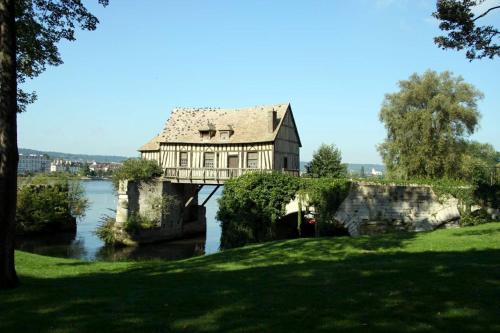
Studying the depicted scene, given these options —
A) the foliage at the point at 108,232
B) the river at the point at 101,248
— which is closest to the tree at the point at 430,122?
the river at the point at 101,248

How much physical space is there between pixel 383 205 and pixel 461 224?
322 centimetres

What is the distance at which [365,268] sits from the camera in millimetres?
8500

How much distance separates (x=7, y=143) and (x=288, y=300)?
5.53 m

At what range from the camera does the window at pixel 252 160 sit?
28625 mm

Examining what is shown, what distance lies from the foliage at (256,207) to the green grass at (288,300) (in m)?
11.2

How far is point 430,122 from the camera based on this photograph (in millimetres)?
27859

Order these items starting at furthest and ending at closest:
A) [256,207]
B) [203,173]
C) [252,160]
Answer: [203,173]
[252,160]
[256,207]

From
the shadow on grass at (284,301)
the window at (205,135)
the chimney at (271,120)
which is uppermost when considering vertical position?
the chimney at (271,120)

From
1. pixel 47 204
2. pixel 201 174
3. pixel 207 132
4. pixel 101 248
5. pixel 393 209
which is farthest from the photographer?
pixel 47 204

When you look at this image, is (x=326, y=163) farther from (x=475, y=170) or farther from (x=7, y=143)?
(x=7, y=143)

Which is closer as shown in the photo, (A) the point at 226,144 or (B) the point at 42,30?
(B) the point at 42,30

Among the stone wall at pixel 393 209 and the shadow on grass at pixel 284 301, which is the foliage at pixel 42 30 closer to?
the shadow on grass at pixel 284 301

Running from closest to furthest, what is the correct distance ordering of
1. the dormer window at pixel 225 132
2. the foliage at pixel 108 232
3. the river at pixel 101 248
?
the river at pixel 101 248 → the foliage at pixel 108 232 → the dormer window at pixel 225 132

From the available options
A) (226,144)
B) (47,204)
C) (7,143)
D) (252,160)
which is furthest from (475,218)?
(47,204)
